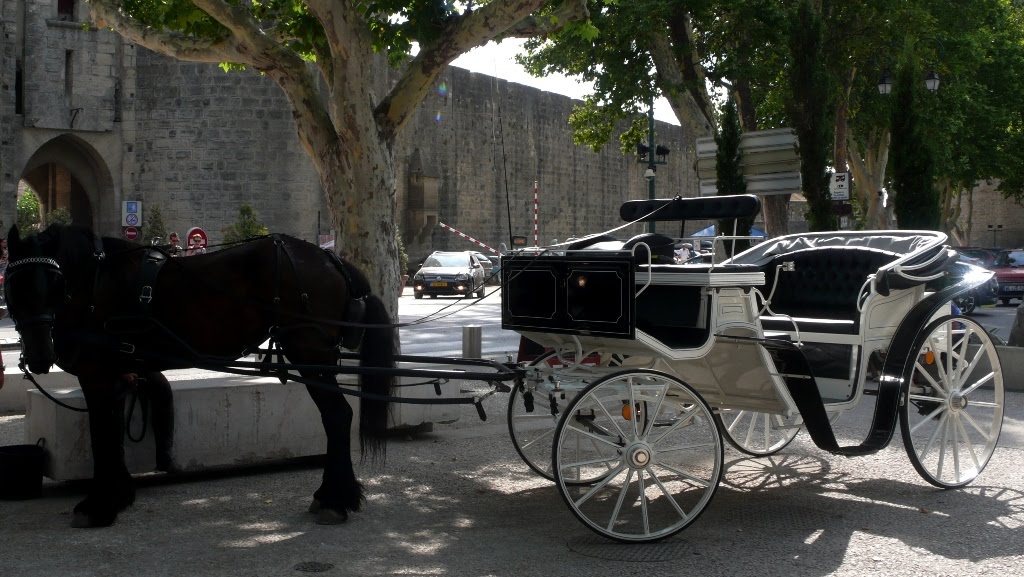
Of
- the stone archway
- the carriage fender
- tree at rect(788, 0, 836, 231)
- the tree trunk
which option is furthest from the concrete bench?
the stone archway

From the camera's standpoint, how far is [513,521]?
638 centimetres

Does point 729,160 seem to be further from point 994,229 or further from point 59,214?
point 994,229

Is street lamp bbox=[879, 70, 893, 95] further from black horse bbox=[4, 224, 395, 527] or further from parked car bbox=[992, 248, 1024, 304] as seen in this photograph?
black horse bbox=[4, 224, 395, 527]

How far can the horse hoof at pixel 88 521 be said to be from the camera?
6.10 meters

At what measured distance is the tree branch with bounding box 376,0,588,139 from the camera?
10.1 m

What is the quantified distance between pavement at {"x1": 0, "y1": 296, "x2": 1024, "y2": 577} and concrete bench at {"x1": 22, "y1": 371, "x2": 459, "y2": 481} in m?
0.16

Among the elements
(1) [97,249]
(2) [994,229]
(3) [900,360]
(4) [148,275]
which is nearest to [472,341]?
(3) [900,360]

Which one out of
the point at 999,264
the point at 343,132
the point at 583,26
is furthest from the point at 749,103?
the point at 343,132

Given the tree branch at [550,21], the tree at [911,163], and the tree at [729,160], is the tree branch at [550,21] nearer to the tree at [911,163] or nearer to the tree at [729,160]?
the tree at [729,160]

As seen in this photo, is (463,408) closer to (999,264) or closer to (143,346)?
(143,346)

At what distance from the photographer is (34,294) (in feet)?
19.7

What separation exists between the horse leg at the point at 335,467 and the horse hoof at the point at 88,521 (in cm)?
110

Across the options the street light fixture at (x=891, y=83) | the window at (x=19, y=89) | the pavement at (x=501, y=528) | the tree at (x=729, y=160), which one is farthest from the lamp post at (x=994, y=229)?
the pavement at (x=501, y=528)

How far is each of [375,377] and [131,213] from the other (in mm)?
27722
